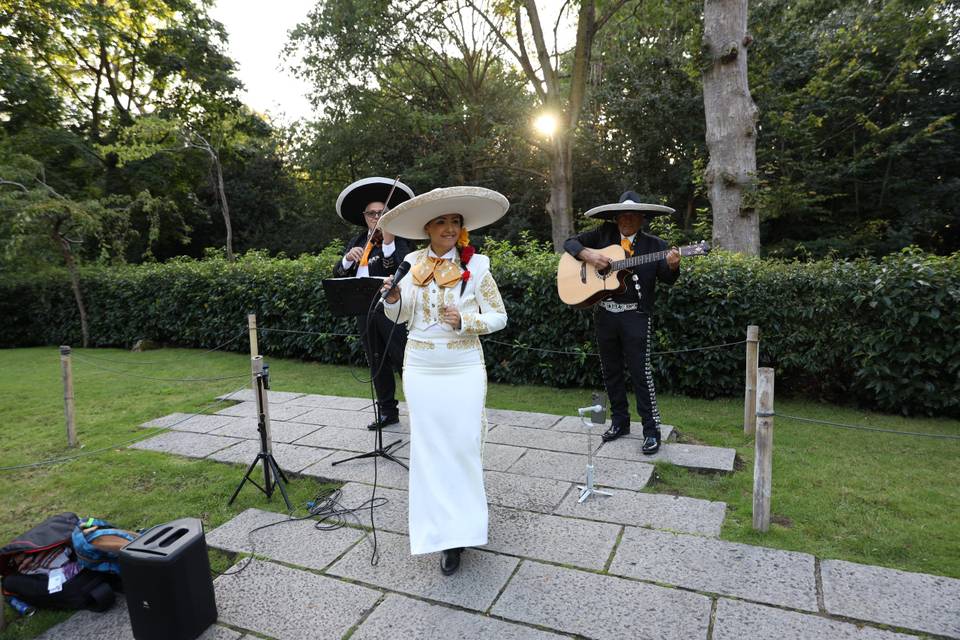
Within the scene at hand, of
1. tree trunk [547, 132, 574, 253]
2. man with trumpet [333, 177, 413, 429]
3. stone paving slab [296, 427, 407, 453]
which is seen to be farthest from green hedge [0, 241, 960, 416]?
tree trunk [547, 132, 574, 253]

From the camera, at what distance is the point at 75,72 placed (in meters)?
18.8

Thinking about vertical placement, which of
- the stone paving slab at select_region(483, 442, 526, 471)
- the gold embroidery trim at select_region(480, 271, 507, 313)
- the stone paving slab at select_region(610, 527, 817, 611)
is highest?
the gold embroidery trim at select_region(480, 271, 507, 313)

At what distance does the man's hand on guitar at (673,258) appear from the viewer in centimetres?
419

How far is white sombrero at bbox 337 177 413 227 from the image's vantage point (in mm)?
4684

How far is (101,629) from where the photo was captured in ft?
8.70

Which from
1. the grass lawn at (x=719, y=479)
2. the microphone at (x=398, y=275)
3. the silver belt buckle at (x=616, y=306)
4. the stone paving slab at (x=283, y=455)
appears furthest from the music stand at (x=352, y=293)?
the silver belt buckle at (x=616, y=306)

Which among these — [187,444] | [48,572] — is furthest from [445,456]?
[187,444]

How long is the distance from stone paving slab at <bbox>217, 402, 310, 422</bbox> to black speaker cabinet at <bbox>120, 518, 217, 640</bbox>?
356 cm

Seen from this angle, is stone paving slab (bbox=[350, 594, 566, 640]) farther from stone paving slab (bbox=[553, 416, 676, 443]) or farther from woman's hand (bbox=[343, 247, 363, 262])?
woman's hand (bbox=[343, 247, 363, 262])

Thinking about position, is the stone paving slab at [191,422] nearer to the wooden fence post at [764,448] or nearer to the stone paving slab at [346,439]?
the stone paving slab at [346,439]

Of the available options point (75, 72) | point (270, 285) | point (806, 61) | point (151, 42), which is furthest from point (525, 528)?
point (75, 72)

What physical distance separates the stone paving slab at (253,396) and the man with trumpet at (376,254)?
6.66 feet

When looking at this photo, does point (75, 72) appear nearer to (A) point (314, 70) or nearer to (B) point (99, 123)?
(B) point (99, 123)

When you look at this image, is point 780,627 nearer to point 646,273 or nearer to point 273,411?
point 646,273
